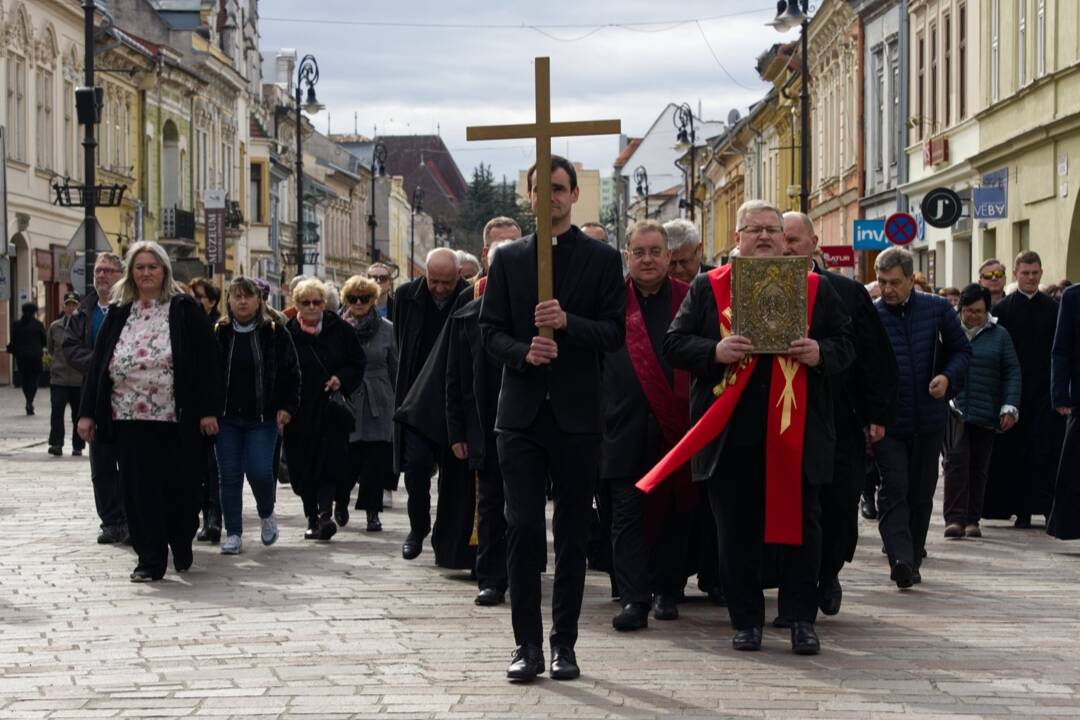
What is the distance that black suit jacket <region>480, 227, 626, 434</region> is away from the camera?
26.1 feet

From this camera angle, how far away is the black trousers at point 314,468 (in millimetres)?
14297

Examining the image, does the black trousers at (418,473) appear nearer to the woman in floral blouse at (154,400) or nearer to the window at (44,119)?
the woman in floral blouse at (154,400)

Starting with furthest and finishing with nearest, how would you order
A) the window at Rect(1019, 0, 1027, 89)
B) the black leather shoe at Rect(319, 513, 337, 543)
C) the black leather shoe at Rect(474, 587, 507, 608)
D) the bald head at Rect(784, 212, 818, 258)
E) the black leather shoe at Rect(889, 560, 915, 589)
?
the window at Rect(1019, 0, 1027, 89) → the black leather shoe at Rect(319, 513, 337, 543) → the black leather shoe at Rect(889, 560, 915, 589) → the black leather shoe at Rect(474, 587, 507, 608) → the bald head at Rect(784, 212, 818, 258)

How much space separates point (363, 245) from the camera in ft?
381

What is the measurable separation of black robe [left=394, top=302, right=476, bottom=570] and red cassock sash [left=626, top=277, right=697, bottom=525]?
1.91 metres

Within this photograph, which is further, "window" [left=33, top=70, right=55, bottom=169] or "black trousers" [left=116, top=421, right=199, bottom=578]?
"window" [left=33, top=70, right=55, bottom=169]

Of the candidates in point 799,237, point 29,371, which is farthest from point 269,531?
point 29,371

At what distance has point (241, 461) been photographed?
13281 mm

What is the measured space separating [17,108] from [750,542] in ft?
130

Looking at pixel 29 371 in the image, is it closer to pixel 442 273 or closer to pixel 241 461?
pixel 241 461

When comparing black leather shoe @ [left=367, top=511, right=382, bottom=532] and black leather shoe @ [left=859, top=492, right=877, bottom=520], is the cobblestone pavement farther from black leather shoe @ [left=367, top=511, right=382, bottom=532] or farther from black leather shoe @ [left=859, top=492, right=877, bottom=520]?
black leather shoe @ [left=859, top=492, right=877, bottom=520]

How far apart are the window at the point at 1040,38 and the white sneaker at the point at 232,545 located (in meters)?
18.9

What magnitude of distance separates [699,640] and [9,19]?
3867 centimetres

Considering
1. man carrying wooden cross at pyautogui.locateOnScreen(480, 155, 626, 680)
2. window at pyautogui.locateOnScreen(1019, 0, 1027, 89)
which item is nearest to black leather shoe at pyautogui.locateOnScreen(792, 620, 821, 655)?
man carrying wooden cross at pyautogui.locateOnScreen(480, 155, 626, 680)
